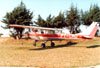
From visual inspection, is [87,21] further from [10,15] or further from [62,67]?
[62,67]

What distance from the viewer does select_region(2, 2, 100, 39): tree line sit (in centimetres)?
3372

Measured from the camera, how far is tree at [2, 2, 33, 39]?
33.3 m

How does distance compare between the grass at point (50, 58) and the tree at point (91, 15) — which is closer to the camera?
the grass at point (50, 58)

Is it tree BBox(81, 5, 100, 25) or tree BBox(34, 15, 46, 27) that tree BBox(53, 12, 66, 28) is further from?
tree BBox(81, 5, 100, 25)

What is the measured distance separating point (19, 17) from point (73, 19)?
44.0 ft

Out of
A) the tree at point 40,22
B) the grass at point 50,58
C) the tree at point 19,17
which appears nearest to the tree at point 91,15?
the tree at point 40,22

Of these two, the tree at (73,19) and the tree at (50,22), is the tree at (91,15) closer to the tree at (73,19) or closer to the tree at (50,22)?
the tree at (73,19)

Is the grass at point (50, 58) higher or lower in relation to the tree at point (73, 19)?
lower

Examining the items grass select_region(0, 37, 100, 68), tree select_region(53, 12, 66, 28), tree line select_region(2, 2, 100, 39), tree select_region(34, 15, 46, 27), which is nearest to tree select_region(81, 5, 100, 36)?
tree line select_region(2, 2, 100, 39)

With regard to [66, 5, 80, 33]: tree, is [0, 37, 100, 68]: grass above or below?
below

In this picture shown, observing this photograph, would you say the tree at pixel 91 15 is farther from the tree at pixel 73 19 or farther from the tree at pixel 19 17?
the tree at pixel 19 17

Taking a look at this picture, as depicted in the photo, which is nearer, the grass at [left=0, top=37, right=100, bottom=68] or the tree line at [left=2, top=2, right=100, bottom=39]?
the grass at [left=0, top=37, right=100, bottom=68]

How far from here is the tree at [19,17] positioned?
3331cm

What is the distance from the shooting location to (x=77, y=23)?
34938 mm
